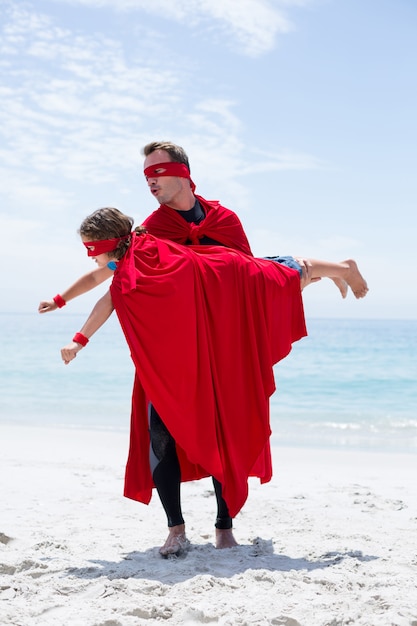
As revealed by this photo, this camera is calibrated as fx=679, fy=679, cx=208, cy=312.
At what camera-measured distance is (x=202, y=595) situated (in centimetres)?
266

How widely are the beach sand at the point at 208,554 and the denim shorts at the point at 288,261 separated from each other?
1.43 meters

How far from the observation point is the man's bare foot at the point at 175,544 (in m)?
3.23

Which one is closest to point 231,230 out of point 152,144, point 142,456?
point 152,144

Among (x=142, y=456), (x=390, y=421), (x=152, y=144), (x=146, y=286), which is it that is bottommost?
(x=390, y=421)

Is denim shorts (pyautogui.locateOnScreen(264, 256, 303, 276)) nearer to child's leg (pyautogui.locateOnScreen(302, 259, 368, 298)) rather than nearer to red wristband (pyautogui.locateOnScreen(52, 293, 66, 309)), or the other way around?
child's leg (pyautogui.locateOnScreen(302, 259, 368, 298))

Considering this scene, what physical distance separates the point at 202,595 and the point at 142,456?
2.77 ft

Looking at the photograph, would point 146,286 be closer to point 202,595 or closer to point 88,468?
point 202,595

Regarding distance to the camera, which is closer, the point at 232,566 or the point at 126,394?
the point at 232,566

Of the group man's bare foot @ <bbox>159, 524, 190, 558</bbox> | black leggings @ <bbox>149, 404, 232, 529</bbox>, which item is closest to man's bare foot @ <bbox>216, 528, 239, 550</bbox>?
man's bare foot @ <bbox>159, 524, 190, 558</bbox>

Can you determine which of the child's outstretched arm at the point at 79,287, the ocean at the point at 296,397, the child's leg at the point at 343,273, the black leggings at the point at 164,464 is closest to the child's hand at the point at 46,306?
the child's outstretched arm at the point at 79,287

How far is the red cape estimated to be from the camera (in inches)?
134

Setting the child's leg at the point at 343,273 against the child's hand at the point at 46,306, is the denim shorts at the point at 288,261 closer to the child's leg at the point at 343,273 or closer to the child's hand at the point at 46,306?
the child's leg at the point at 343,273

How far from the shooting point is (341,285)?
12.2 ft

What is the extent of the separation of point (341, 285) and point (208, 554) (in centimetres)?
157
